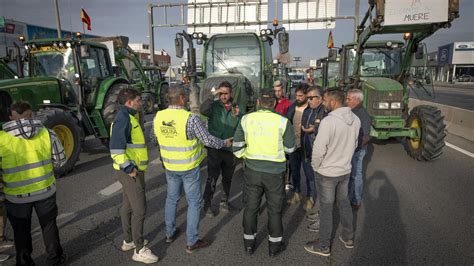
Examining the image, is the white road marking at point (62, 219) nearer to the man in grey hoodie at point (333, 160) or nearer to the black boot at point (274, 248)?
the black boot at point (274, 248)

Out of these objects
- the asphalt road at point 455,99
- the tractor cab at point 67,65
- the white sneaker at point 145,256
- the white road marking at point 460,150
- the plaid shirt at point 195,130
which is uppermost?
the tractor cab at point 67,65

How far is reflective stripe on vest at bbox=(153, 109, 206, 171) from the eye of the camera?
3.19 m

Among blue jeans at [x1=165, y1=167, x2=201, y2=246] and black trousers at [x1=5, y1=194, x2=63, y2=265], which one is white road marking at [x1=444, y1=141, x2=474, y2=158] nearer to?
blue jeans at [x1=165, y1=167, x2=201, y2=246]

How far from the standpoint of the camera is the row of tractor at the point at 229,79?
616cm

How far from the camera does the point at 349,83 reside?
8281 mm

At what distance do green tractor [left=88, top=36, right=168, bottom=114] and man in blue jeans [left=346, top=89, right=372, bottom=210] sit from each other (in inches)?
336

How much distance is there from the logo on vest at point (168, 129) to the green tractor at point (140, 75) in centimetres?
823

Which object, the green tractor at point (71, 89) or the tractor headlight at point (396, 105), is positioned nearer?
the green tractor at point (71, 89)

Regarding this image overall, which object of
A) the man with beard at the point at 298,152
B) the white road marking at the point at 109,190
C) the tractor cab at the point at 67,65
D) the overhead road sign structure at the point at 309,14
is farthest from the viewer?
the overhead road sign structure at the point at 309,14

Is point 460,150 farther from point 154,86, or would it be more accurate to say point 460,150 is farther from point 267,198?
point 154,86

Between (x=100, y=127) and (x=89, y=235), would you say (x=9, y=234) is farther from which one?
(x=100, y=127)

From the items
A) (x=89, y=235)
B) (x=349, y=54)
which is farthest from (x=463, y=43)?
(x=89, y=235)

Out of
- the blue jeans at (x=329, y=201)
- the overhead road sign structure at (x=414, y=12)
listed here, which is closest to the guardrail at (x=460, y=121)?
the overhead road sign structure at (x=414, y=12)

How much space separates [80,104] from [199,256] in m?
5.17
